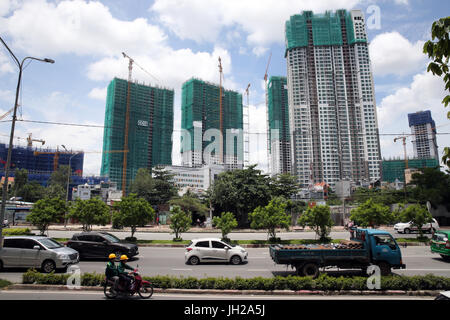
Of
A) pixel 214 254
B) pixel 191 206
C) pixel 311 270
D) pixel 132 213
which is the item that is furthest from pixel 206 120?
pixel 311 270

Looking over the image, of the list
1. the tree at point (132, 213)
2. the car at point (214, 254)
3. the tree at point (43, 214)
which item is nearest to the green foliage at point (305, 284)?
the car at point (214, 254)

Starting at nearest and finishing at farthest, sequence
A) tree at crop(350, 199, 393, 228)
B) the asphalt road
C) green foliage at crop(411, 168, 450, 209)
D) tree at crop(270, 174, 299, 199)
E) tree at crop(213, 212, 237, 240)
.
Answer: the asphalt road → tree at crop(350, 199, 393, 228) → tree at crop(213, 212, 237, 240) → green foliage at crop(411, 168, 450, 209) → tree at crop(270, 174, 299, 199)

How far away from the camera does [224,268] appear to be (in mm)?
13211

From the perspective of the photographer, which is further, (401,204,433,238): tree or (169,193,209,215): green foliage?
(169,193,209,215): green foliage

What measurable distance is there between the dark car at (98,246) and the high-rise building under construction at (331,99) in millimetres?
106532

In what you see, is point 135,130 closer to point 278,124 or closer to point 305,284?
point 278,124

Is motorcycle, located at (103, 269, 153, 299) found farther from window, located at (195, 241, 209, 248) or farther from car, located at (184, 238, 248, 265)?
window, located at (195, 241, 209, 248)

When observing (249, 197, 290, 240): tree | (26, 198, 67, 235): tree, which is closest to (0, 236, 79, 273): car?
(26, 198, 67, 235): tree

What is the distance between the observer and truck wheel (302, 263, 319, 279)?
1055 cm

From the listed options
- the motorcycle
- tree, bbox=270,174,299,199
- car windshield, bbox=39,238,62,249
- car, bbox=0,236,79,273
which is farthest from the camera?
tree, bbox=270,174,299,199

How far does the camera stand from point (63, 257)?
481 inches

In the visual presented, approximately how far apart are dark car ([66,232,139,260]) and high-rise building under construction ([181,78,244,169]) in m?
129

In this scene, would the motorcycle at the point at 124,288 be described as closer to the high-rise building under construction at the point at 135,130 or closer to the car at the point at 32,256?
the car at the point at 32,256

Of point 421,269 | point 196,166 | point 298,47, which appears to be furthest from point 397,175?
point 421,269
